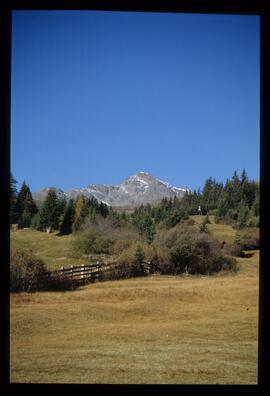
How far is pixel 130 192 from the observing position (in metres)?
8.20

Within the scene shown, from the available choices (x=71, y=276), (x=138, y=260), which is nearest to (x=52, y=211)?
(x=71, y=276)

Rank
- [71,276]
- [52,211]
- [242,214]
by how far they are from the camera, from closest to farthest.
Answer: [52,211], [71,276], [242,214]

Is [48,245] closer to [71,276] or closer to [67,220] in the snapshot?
[67,220]

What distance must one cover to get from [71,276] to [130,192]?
202 cm

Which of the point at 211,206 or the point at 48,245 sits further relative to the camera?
the point at 211,206

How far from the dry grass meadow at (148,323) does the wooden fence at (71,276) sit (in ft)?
0.50

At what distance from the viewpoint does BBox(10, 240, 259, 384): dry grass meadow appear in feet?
16.5

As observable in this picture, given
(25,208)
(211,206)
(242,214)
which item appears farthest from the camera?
(242,214)

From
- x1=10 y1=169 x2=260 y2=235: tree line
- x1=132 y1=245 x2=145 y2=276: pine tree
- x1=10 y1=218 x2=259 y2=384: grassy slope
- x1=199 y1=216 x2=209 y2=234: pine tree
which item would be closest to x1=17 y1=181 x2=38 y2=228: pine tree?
x1=10 y1=169 x2=260 y2=235: tree line

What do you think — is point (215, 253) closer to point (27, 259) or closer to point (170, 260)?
point (170, 260)

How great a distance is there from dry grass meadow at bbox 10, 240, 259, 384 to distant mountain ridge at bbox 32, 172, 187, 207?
1599 millimetres

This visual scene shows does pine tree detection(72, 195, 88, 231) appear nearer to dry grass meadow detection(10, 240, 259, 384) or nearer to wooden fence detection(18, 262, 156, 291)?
wooden fence detection(18, 262, 156, 291)

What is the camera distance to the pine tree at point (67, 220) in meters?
8.27

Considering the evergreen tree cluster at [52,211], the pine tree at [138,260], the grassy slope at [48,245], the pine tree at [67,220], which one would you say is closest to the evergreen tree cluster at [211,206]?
the pine tree at [138,260]
